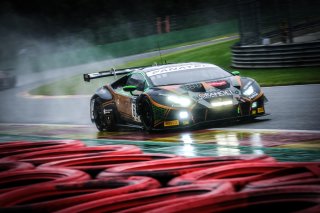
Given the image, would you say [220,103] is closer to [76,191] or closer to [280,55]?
[76,191]

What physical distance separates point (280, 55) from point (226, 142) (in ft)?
39.9

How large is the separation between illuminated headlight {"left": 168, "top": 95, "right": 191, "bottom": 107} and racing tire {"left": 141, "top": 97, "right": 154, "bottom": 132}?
1.22ft

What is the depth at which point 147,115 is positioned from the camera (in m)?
11.4

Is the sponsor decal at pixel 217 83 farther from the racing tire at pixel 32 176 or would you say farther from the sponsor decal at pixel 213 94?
the racing tire at pixel 32 176

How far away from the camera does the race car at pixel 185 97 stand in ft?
35.8

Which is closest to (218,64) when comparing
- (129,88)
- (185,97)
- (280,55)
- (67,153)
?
(280,55)

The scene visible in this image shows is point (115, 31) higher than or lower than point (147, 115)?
higher

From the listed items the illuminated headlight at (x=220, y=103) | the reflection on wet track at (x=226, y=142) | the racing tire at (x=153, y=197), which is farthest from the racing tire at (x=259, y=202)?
the illuminated headlight at (x=220, y=103)

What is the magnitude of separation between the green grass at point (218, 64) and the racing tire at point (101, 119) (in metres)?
5.99

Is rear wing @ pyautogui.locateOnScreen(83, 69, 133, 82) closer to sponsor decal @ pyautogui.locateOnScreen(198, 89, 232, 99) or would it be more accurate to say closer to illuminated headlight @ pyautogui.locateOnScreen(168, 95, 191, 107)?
illuminated headlight @ pyautogui.locateOnScreen(168, 95, 191, 107)

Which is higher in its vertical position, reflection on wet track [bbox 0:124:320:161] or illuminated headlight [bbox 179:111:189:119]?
illuminated headlight [bbox 179:111:189:119]

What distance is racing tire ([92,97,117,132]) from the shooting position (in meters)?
12.7

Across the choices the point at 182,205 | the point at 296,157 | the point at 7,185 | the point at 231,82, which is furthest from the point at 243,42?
the point at 182,205

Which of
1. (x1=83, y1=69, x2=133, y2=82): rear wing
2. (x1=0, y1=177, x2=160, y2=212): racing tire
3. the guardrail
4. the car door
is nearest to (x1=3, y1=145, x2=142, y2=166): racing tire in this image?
(x1=0, y1=177, x2=160, y2=212): racing tire
